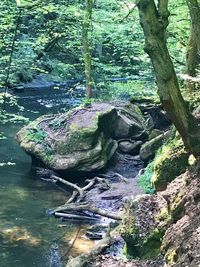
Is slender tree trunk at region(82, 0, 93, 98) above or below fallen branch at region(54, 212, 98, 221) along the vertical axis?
above

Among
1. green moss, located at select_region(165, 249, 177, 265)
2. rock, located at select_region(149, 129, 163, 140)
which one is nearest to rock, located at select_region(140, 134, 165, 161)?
rock, located at select_region(149, 129, 163, 140)

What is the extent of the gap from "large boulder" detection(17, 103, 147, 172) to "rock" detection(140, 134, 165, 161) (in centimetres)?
132

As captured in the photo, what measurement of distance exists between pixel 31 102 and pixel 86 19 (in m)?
10.8

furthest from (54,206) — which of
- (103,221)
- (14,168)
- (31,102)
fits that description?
(31,102)

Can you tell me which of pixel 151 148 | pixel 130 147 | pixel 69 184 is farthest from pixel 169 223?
pixel 130 147

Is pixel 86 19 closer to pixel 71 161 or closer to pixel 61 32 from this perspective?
pixel 61 32

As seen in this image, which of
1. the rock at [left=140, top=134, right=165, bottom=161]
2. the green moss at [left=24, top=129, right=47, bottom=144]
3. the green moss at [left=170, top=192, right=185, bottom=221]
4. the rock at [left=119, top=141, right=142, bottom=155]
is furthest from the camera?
the rock at [left=119, top=141, right=142, bottom=155]

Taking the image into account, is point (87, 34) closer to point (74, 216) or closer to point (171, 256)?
point (74, 216)

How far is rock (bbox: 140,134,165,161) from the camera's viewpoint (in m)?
15.6

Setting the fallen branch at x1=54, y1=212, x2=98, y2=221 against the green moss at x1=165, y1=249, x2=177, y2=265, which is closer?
the green moss at x1=165, y1=249, x2=177, y2=265

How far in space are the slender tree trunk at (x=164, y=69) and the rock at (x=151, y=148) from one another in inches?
329

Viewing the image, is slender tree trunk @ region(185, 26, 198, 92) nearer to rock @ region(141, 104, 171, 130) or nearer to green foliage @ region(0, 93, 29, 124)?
rock @ region(141, 104, 171, 130)

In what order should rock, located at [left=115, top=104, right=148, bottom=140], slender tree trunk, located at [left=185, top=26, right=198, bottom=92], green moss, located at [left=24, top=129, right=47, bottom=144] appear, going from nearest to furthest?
1. slender tree trunk, located at [left=185, top=26, right=198, bottom=92]
2. green moss, located at [left=24, top=129, right=47, bottom=144]
3. rock, located at [left=115, top=104, right=148, bottom=140]

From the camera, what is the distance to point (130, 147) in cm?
1817
